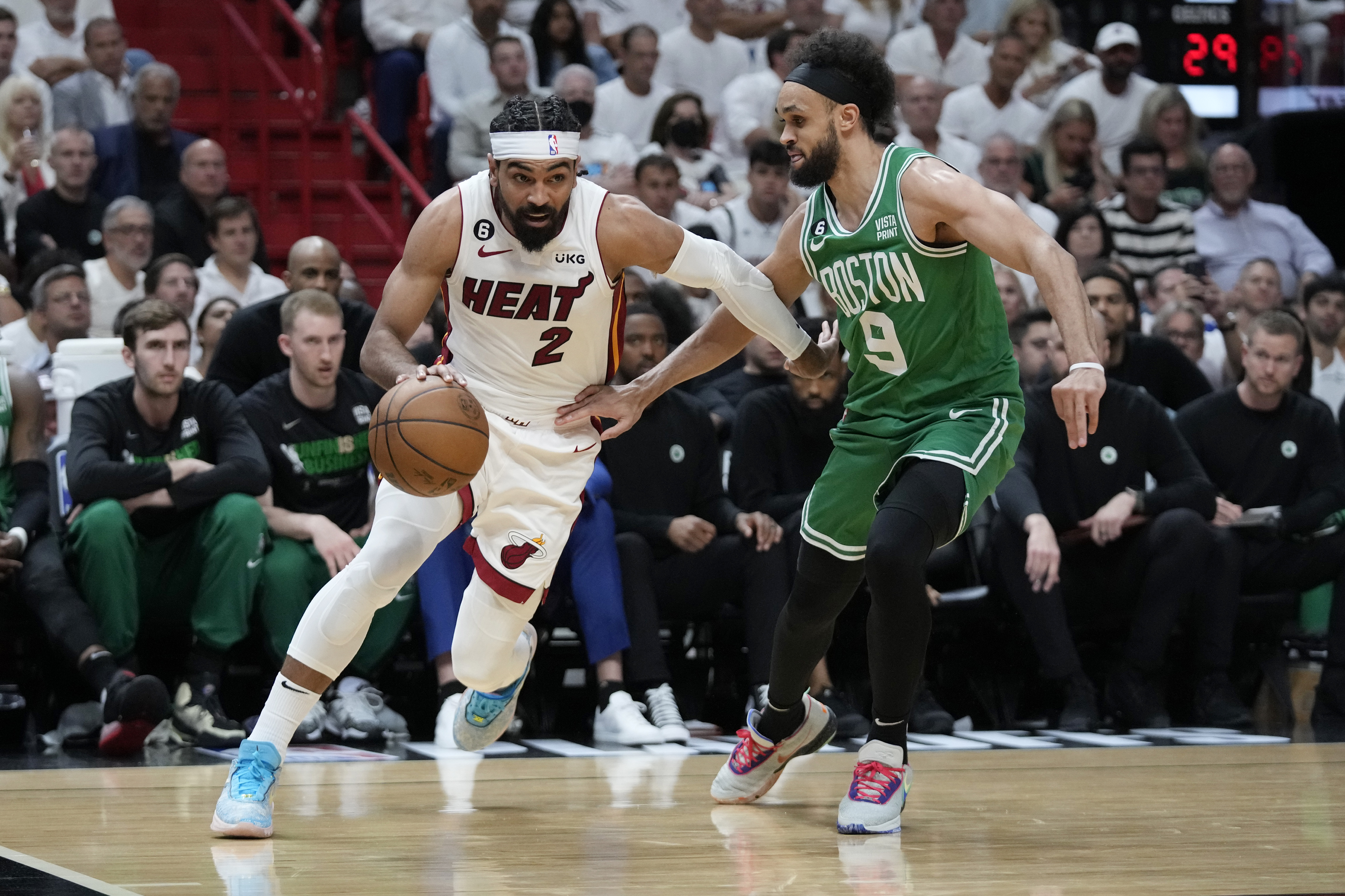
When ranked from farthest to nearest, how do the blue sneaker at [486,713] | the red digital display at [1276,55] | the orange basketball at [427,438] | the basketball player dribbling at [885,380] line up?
the red digital display at [1276,55] → the blue sneaker at [486,713] → the basketball player dribbling at [885,380] → the orange basketball at [427,438]

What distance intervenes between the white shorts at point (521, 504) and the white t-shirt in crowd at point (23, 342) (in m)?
3.72

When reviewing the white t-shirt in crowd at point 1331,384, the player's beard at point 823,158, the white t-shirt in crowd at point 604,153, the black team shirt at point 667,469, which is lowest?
the white t-shirt in crowd at point 1331,384

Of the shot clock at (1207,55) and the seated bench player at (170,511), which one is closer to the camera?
the seated bench player at (170,511)

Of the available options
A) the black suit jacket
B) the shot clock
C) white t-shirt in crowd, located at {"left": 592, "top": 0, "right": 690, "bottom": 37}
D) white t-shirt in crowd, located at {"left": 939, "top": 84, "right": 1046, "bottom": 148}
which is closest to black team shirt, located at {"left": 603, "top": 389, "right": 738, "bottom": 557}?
the black suit jacket

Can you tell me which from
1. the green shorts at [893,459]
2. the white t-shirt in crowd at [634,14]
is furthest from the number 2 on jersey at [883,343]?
the white t-shirt in crowd at [634,14]

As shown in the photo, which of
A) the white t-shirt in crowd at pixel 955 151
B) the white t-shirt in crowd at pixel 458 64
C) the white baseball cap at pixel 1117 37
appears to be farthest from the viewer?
the white baseball cap at pixel 1117 37

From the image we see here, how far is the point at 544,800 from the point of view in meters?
4.82

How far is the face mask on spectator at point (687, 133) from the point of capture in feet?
32.9

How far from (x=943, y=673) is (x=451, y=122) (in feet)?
16.3

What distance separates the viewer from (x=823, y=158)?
4.43m

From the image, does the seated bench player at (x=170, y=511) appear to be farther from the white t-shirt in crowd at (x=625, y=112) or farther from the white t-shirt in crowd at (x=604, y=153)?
the white t-shirt in crowd at (x=625, y=112)

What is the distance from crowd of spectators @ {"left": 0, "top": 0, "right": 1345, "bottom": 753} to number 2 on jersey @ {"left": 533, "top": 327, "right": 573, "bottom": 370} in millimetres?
1055

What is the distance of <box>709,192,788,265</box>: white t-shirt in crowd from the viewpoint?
9.14 m

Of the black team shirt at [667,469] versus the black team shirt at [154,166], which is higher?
the black team shirt at [154,166]
